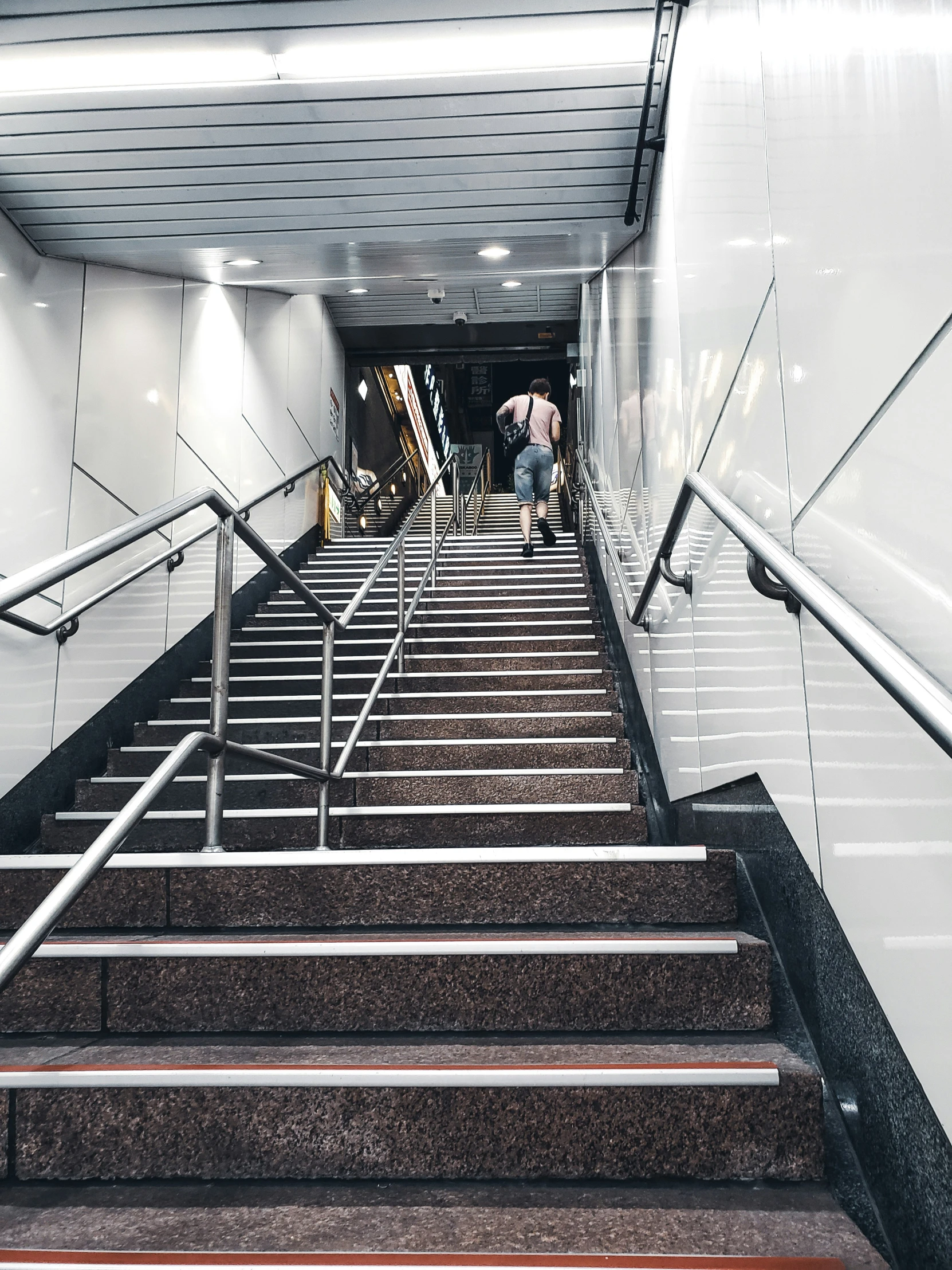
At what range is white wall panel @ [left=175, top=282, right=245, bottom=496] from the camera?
4.65 meters

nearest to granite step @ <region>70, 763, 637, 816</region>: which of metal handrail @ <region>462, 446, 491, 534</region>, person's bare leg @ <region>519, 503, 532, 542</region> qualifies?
person's bare leg @ <region>519, 503, 532, 542</region>

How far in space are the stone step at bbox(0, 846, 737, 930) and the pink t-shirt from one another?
4912 mm

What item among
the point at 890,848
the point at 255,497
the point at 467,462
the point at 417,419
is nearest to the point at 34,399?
→ the point at 255,497

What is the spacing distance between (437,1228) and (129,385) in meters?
3.80

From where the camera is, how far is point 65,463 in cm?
337

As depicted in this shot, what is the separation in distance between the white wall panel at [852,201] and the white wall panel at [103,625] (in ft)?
9.14

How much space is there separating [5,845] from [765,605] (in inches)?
96.9

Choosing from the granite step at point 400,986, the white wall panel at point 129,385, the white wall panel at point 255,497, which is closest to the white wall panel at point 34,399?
the white wall panel at point 129,385

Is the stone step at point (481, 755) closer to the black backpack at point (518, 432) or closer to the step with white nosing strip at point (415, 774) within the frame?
the step with white nosing strip at point (415, 774)

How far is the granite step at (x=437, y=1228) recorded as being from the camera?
3.20 feet

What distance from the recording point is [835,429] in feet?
4.04

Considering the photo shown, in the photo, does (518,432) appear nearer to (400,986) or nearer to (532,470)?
(532,470)

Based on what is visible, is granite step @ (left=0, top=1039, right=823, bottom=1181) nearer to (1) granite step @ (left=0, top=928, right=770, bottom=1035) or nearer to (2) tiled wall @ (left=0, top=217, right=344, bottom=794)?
(1) granite step @ (left=0, top=928, right=770, bottom=1035)

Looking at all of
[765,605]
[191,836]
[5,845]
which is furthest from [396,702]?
[765,605]
